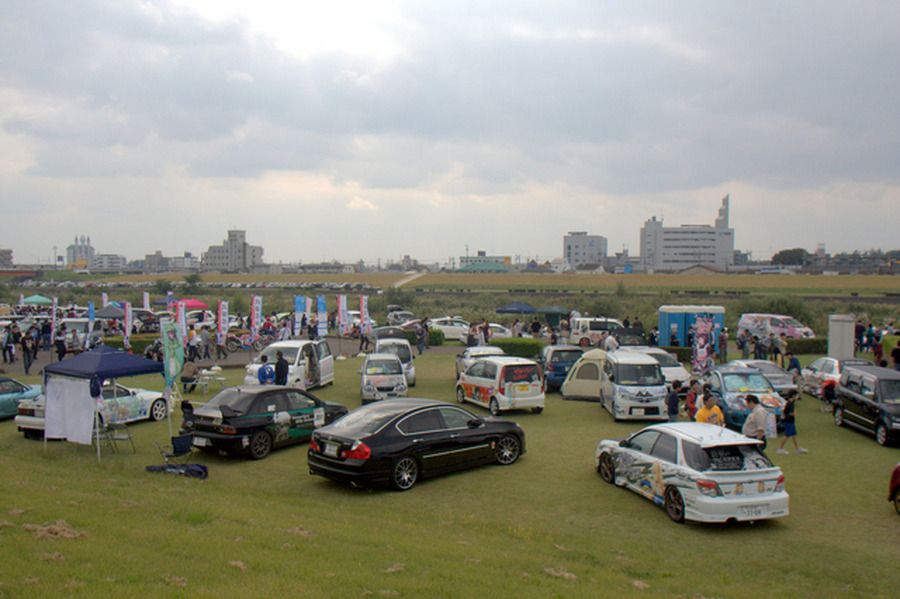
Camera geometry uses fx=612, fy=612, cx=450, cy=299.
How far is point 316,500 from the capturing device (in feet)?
30.5

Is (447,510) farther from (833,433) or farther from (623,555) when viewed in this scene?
(833,433)

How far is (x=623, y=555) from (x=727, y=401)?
920 centimetres

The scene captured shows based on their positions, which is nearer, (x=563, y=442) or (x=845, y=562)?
(x=845, y=562)

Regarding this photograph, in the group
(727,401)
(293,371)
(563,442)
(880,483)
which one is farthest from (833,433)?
(293,371)

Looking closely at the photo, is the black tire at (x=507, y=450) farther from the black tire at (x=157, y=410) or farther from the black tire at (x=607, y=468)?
the black tire at (x=157, y=410)

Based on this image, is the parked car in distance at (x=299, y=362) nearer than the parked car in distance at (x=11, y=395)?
No

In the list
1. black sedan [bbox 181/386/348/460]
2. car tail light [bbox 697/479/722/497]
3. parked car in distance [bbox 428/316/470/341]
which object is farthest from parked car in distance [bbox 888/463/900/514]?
parked car in distance [bbox 428/316/470/341]

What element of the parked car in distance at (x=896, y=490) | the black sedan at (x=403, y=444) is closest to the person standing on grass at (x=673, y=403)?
the black sedan at (x=403, y=444)

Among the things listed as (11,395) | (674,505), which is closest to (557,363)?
(674,505)

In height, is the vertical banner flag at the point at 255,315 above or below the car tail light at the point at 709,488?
above

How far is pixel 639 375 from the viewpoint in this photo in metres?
15.7

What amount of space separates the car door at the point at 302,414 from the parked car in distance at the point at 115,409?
2.38 metres

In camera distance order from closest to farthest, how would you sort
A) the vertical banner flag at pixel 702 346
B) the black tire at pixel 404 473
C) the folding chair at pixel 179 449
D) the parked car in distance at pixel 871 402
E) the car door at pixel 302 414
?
the black tire at pixel 404 473 → the folding chair at pixel 179 449 → the car door at pixel 302 414 → the parked car in distance at pixel 871 402 → the vertical banner flag at pixel 702 346

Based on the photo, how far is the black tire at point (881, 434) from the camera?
43.2 feet
